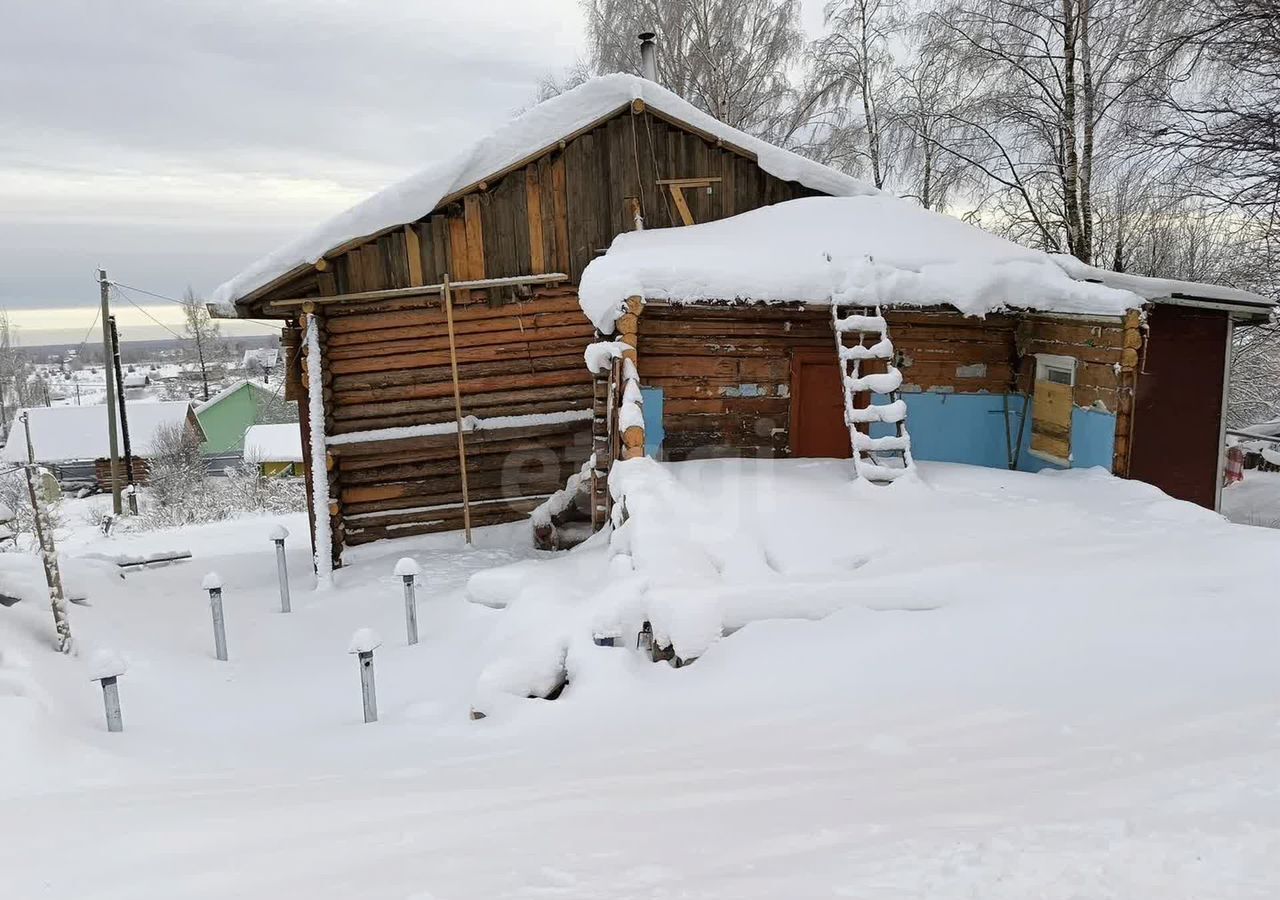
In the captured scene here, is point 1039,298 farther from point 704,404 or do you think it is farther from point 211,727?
point 211,727

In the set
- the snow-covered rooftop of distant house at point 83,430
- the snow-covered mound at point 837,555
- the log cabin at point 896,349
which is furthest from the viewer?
the snow-covered rooftop of distant house at point 83,430

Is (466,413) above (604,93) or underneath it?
underneath

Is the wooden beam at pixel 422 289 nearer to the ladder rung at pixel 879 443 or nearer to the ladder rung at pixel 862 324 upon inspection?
the ladder rung at pixel 862 324

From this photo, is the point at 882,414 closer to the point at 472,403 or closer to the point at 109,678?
the point at 472,403

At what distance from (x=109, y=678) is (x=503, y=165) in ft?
23.5

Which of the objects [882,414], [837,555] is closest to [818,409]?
[882,414]

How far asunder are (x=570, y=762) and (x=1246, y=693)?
3.24 m

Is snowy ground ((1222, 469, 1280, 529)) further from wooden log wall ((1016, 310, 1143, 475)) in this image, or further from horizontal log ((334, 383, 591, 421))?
horizontal log ((334, 383, 591, 421))

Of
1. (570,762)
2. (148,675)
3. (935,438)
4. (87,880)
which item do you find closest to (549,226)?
(935,438)

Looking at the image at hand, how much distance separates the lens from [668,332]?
29.0 ft

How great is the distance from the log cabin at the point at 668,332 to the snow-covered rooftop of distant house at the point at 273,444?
26.3 meters

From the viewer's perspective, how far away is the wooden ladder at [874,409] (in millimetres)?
7285

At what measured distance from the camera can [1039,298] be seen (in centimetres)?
790

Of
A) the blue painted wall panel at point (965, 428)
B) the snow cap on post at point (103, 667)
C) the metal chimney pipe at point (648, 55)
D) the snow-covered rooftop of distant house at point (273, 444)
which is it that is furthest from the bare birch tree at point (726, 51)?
the snow-covered rooftop of distant house at point (273, 444)
